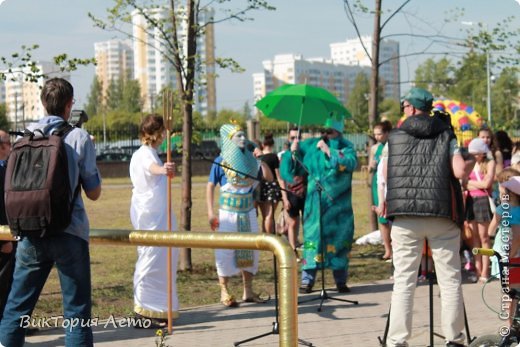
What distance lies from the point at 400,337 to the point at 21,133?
310 cm

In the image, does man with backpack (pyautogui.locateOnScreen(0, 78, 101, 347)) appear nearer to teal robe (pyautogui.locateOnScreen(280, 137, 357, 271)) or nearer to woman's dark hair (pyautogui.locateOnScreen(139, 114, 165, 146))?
woman's dark hair (pyautogui.locateOnScreen(139, 114, 165, 146))

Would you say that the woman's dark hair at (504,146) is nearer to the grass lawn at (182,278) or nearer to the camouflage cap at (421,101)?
the grass lawn at (182,278)

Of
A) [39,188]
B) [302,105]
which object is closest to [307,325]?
[302,105]

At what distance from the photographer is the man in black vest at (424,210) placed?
7008mm

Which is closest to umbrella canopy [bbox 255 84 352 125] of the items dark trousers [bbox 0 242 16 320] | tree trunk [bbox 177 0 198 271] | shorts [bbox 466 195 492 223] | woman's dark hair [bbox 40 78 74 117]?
tree trunk [bbox 177 0 198 271]

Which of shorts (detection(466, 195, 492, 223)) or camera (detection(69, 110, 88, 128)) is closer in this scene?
camera (detection(69, 110, 88, 128))

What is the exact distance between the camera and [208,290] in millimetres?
10883

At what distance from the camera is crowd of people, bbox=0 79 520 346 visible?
5.69 meters

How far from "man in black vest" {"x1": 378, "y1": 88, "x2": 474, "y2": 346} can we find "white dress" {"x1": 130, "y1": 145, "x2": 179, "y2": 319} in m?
2.41

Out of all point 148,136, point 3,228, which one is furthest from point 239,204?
point 3,228

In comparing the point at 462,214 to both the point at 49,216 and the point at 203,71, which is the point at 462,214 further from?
the point at 203,71

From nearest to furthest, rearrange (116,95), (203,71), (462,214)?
(462,214) → (203,71) → (116,95)

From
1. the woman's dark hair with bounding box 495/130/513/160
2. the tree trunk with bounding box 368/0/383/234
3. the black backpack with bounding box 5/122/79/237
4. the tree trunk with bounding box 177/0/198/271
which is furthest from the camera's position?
the tree trunk with bounding box 368/0/383/234

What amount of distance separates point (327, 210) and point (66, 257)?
5.39 m
